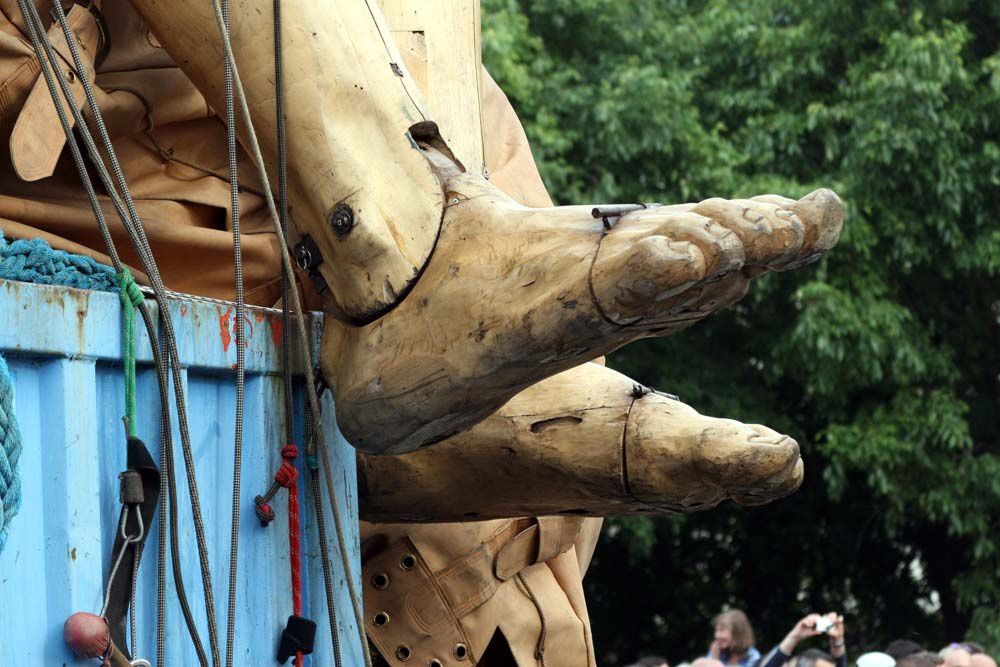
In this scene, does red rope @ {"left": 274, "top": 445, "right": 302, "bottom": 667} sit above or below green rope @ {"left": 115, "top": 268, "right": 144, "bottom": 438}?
below

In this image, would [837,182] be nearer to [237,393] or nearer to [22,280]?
[237,393]

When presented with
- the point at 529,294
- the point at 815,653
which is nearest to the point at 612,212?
the point at 529,294

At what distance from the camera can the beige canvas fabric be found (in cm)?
206

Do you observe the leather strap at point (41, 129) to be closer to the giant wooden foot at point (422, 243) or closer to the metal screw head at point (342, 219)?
the giant wooden foot at point (422, 243)

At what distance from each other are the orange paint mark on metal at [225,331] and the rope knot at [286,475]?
0.17m

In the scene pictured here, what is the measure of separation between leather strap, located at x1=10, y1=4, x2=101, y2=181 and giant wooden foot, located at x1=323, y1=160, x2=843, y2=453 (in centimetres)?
41

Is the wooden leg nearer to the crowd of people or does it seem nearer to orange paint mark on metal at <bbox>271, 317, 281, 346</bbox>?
orange paint mark on metal at <bbox>271, 317, 281, 346</bbox>

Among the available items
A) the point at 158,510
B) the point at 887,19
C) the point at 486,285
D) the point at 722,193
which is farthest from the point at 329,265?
the point at 887,19

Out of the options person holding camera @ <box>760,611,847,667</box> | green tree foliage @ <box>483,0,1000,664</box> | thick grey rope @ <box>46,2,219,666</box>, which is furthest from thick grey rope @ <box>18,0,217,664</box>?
green tree foliage @ <box>483,0,1000,664</box>

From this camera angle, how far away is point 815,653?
202 inches

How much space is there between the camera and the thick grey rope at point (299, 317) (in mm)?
2057

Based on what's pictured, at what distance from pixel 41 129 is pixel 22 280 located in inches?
12.9

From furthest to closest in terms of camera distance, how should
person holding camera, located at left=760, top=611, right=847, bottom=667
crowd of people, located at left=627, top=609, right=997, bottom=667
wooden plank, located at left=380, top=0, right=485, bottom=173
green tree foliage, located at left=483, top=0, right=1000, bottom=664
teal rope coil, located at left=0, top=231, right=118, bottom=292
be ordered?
green tree foliage, located at left=483, top=0, right=1000, bottom=664
person holding camera, located at left=760, top=611, right=847, bottom=667
crowd of people, located at left=627, top=609, right=997, bottom=667
wooden plank, located at left=380, top=0, right=485, bottom=173
teal rope coil, located at left=0, top=231, right=118, bottom=292

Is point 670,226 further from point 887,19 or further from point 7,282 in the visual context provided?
point 887,19
